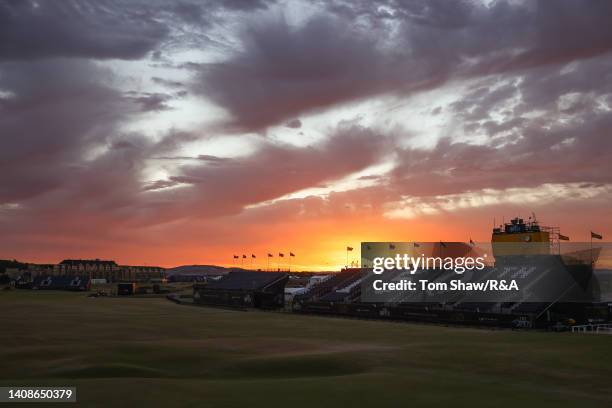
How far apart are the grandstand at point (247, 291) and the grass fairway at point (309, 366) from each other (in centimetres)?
3594

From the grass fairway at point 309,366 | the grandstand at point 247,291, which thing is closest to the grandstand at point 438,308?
the grandstand at point 247,291

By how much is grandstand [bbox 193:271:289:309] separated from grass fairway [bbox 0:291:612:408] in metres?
35.9

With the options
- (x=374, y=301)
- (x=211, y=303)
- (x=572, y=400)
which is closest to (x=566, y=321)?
(x=374, y=301)

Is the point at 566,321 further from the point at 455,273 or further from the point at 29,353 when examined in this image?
the point at 29,353

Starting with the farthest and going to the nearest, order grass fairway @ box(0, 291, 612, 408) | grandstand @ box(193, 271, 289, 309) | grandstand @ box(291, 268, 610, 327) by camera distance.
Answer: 1. grandstand @ box(193, 271, 289, 309)
2. grandstand @ box(291, 268, 610, 327)
3. grass fairway @ box(0, 291, 612, 408)

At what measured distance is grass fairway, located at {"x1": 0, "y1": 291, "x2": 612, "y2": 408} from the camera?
21.2 metres

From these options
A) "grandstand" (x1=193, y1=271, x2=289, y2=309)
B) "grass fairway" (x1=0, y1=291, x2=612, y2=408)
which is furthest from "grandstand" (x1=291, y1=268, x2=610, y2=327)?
"grass fairway" (x1=0, y1=291, x2=612, y2=408)

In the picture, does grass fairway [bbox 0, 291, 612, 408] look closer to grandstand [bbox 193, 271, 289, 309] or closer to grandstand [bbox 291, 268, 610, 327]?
grandstand [bbox 291, 268, 610, 327]

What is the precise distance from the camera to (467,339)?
42.8m

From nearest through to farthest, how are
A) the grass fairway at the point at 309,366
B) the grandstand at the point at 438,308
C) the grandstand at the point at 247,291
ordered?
the grass fairway at the point at 309,366 < the grandstand at the point at 438,308 < the grandstand at the point at 247,291

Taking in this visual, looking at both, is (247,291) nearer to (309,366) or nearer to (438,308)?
(438,308)

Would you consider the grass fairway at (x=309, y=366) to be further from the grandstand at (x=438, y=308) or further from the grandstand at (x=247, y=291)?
the grandstand at (x=247, y=291)

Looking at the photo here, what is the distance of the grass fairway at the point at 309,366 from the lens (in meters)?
21.2

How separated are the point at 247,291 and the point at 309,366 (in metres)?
61.1
